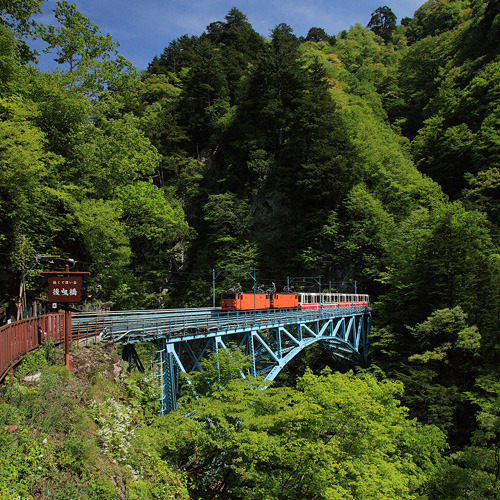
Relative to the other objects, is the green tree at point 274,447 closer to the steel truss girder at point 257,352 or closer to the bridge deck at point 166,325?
the steel truss girder at point 257,352

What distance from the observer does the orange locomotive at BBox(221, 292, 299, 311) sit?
24.0 metres

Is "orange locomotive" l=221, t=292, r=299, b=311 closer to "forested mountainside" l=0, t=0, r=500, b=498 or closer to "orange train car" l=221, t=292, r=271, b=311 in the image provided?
"orange train car" l=221, t=292, r=271, b=311

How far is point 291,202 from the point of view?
41.6 meters

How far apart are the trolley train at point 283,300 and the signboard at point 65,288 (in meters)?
13.5

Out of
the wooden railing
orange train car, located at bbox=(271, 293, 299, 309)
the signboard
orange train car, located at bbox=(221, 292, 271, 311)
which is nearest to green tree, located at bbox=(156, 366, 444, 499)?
the wooden railing

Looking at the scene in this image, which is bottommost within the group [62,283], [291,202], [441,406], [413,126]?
[441,406]

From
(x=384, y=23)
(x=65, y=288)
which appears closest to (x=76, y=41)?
(x=65, y=288)

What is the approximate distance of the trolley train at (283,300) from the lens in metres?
24.2

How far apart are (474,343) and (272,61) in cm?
3824

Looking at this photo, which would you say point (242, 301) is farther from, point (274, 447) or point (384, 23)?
point (384, 23)

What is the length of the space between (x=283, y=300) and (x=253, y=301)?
3.35m

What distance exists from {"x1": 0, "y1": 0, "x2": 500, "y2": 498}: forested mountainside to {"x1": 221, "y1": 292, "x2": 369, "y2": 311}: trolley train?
334 cm

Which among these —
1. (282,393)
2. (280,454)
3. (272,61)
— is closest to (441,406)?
(282,393)

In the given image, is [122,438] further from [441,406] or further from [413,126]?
[413,126]
